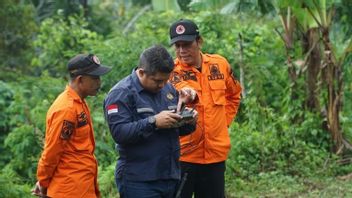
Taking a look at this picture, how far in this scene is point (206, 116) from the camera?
201 inches

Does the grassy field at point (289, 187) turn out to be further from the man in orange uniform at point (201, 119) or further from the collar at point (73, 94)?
the collar at point (73, 94)

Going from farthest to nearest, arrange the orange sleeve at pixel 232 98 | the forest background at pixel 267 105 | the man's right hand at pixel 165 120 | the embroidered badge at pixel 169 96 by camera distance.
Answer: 1. the forest background at pixel 267 105
2. the orange sleeve at pixel 232 98
3. the embroidered badge at pixel 169 96
4. the man's right hand at pixel 165 120

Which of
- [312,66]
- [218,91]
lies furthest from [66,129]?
[312,66]

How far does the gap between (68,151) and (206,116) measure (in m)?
1.12

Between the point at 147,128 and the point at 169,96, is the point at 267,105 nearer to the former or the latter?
the point at 169,96

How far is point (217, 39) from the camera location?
11.0 m

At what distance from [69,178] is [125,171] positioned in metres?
0.45

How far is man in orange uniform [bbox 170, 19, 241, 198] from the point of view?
16.7 feet

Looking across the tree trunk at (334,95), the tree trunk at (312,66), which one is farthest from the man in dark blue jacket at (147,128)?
the tree trunk at (312,66)

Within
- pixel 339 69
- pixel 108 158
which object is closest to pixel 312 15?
pixel 339 69

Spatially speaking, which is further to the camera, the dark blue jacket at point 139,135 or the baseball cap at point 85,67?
the baseball cap at point 85,67

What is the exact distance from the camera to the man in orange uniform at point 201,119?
16.7ft

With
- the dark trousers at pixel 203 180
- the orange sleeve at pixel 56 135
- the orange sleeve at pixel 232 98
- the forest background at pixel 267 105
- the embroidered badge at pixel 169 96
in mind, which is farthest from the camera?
the forest background at pixel 267 105

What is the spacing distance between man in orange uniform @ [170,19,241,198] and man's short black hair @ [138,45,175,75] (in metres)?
0.81
